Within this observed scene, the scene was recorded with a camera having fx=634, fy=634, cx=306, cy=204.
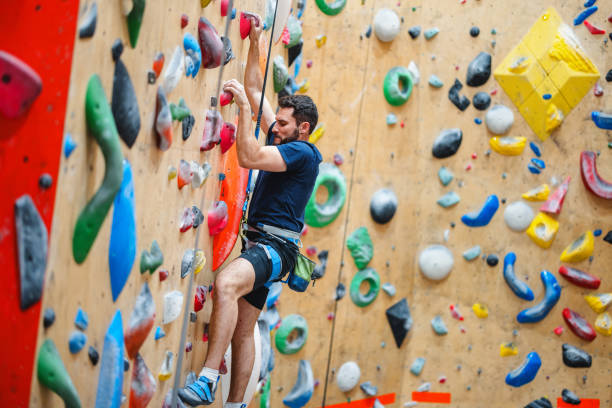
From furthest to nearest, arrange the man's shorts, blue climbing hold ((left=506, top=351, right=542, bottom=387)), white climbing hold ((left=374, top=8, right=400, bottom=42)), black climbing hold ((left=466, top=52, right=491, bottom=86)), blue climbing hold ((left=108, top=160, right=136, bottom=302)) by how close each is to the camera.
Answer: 1. blue climbing hold ((left=506, top=351, right=542, bottom=387))
2. black climbing hold ((left=466, top=52, right=491, bottom=86))
3. white climbing hold ((left=374, top=8, right=400, bottom=42))
4. the man's shorts
5. blue climbing hold ((left=108, top=160, right=136, bottom=302))

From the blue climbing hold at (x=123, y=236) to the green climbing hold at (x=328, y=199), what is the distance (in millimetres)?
1988

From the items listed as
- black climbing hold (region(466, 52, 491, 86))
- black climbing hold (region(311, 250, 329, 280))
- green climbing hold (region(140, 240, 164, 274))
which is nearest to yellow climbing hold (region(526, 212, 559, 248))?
black climbing hold (region(466, 52, 491, 86))

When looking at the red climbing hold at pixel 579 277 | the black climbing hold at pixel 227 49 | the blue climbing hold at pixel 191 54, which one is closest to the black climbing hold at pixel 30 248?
the blue climbing hold at pixel 191 54

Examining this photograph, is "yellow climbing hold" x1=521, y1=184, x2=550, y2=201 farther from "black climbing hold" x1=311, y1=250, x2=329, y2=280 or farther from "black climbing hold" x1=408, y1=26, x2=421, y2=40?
"black climbing hold" x1=311, y1=250, x2=329, y2=280

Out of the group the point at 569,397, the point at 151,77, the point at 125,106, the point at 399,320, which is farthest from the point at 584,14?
the point at 125,106

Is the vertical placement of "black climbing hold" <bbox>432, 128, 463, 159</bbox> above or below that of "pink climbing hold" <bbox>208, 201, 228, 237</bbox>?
above

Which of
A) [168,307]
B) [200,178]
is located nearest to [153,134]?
[200,178]

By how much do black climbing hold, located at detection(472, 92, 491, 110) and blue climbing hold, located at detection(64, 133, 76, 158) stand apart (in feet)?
9.90

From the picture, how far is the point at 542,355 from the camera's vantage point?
3.96 meters

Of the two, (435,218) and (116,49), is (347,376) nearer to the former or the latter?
(435,218)

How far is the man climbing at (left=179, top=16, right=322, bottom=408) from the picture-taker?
6.72 ft

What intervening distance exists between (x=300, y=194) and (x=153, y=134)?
77 centimetres

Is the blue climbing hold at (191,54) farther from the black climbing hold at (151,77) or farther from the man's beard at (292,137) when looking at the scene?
the man's beard at (292,137)

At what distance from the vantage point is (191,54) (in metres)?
1.84
